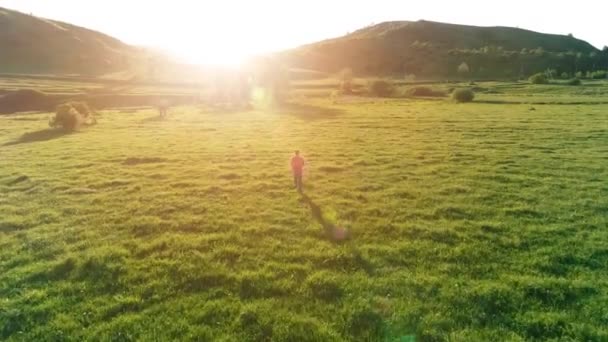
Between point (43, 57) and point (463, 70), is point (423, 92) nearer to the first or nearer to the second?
point (463, 70)

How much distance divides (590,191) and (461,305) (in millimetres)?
14351

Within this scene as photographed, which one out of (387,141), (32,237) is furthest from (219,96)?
(32,237)

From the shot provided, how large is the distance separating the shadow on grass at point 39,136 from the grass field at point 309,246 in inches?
474

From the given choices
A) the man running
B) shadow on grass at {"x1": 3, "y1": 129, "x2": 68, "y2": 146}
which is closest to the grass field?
the man running

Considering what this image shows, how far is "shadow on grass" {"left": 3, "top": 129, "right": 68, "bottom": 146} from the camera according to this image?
133 feet

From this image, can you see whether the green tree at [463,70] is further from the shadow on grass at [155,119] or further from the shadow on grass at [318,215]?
the shadow on grass at [318,215]

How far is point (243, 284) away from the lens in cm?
1206

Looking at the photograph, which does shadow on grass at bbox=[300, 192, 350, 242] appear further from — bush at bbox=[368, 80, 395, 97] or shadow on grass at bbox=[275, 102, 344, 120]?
bush at bbox=[368, 80, 395, 97]

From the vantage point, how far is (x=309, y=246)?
47.7 feet

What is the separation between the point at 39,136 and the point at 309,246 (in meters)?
41.3

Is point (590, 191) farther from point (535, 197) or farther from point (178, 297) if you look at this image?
point (178, 297)

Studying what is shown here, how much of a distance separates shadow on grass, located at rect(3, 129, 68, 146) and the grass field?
1203cm

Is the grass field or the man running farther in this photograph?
the man running

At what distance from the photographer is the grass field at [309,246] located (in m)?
10.3
